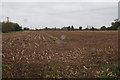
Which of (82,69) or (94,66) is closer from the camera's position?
(82,69)

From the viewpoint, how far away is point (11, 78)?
4.60 meters

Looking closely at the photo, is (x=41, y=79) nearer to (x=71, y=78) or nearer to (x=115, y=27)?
(x=71, y=78)

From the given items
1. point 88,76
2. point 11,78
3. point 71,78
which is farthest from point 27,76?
point 88,76

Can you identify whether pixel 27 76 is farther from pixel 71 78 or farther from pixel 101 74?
pixel 101 74

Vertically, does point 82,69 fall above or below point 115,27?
below

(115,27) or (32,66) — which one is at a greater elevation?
(115,27)

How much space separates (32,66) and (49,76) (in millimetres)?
1305

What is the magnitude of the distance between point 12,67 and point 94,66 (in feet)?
11.6

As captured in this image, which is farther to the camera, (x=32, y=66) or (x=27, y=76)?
(x=32, y=66)

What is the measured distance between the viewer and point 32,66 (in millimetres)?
5742

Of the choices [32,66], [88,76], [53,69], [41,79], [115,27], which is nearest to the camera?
[41,79]

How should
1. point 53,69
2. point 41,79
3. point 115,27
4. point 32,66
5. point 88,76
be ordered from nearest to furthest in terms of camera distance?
1. point 41,79
2. point 88,76
3. point 53,69
4. point 32,66
5. point 115,27

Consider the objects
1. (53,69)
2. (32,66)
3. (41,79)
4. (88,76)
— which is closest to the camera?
(41,79)

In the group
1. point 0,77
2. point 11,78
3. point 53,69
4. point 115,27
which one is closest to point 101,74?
point 53,69
